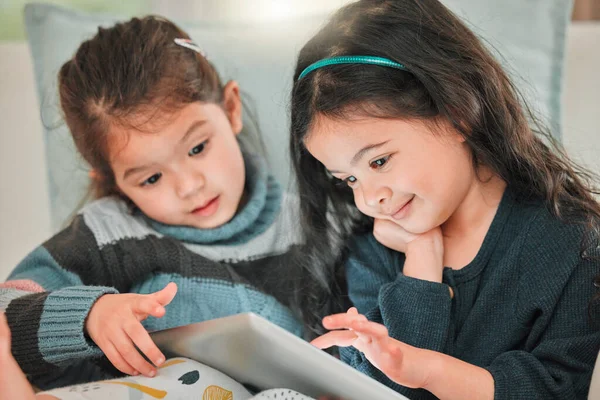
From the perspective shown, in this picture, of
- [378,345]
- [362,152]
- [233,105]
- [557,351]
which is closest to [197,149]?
[233,105]

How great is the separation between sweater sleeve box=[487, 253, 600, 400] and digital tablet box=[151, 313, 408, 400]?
0.23m

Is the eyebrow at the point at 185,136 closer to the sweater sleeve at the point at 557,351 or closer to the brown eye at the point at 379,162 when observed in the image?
the brown eye at the point at 379,162

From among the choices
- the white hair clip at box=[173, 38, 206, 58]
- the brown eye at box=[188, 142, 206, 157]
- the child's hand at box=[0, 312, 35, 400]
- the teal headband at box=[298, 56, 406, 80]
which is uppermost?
the teal headband at box=[298, 56, 406, 80]

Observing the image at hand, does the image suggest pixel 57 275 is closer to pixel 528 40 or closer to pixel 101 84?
pixel 101 84

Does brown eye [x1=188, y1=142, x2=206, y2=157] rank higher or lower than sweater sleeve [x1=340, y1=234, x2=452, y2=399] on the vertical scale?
higher

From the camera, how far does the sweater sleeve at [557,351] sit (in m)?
0.85

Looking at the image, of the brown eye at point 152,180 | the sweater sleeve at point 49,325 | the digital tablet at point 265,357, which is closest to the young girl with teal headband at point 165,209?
the brown eye at point 152,180

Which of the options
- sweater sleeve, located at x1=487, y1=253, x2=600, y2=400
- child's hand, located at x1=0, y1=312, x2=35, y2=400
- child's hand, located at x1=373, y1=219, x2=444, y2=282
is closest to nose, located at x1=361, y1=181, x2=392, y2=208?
child's hand, located at x1=373, y1=219, x2=444, y2=282

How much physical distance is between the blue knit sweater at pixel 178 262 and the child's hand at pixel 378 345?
14.2 inches

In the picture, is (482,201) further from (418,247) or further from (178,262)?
(178,262)

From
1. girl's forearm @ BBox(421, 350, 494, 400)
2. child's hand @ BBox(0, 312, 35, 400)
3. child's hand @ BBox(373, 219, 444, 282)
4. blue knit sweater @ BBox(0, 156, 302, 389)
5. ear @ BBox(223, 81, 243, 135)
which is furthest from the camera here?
ear @ BBox(223, 81, 243, 135)

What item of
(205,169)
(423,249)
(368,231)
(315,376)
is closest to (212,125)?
(205,169)

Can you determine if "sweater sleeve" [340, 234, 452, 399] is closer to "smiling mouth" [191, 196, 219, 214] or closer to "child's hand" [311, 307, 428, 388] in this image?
"child's hand" [311, 307, 428, 388]

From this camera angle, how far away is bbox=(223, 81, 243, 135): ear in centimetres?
128
